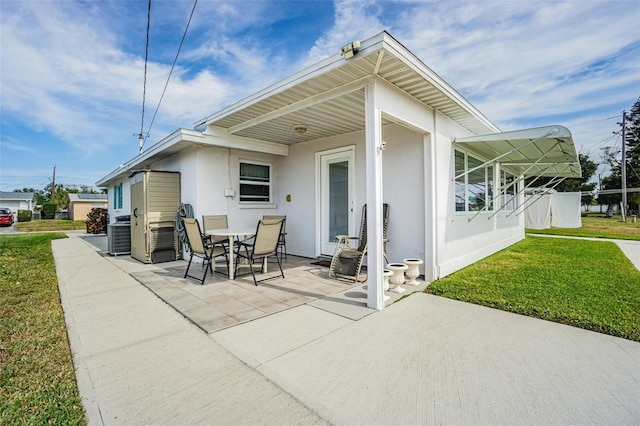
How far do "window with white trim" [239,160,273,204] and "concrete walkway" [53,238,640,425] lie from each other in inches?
155

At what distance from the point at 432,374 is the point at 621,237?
13.6 m

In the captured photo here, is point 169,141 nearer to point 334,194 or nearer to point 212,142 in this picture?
point 212,142

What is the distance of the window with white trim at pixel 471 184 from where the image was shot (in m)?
5.58

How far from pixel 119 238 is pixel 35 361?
19.8 ft

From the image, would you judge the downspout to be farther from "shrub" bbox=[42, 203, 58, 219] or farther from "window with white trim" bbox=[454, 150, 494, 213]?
"shrub" bbox=[42, 203, 58, 219]

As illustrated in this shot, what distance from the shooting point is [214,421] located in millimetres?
1569

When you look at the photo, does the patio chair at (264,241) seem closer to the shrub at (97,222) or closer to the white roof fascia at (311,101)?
the white roof fascia at (311,101)

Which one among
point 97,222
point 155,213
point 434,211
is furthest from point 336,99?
point 97,222

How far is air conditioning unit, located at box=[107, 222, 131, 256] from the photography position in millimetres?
7391

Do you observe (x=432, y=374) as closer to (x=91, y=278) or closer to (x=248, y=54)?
(x=91, y=278)

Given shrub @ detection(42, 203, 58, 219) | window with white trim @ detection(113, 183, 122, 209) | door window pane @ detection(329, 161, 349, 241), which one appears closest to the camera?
door window pane @ detection(329, 161, 349, 241)

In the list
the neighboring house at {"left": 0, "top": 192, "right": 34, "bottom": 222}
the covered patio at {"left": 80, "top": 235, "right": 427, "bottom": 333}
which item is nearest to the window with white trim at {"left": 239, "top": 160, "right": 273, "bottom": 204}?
the covered patio at {"left": 80, "top": 235, "right": 427, "bottom": 333}

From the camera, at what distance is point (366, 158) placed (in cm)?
344

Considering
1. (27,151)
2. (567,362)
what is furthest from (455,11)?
(27,151)
